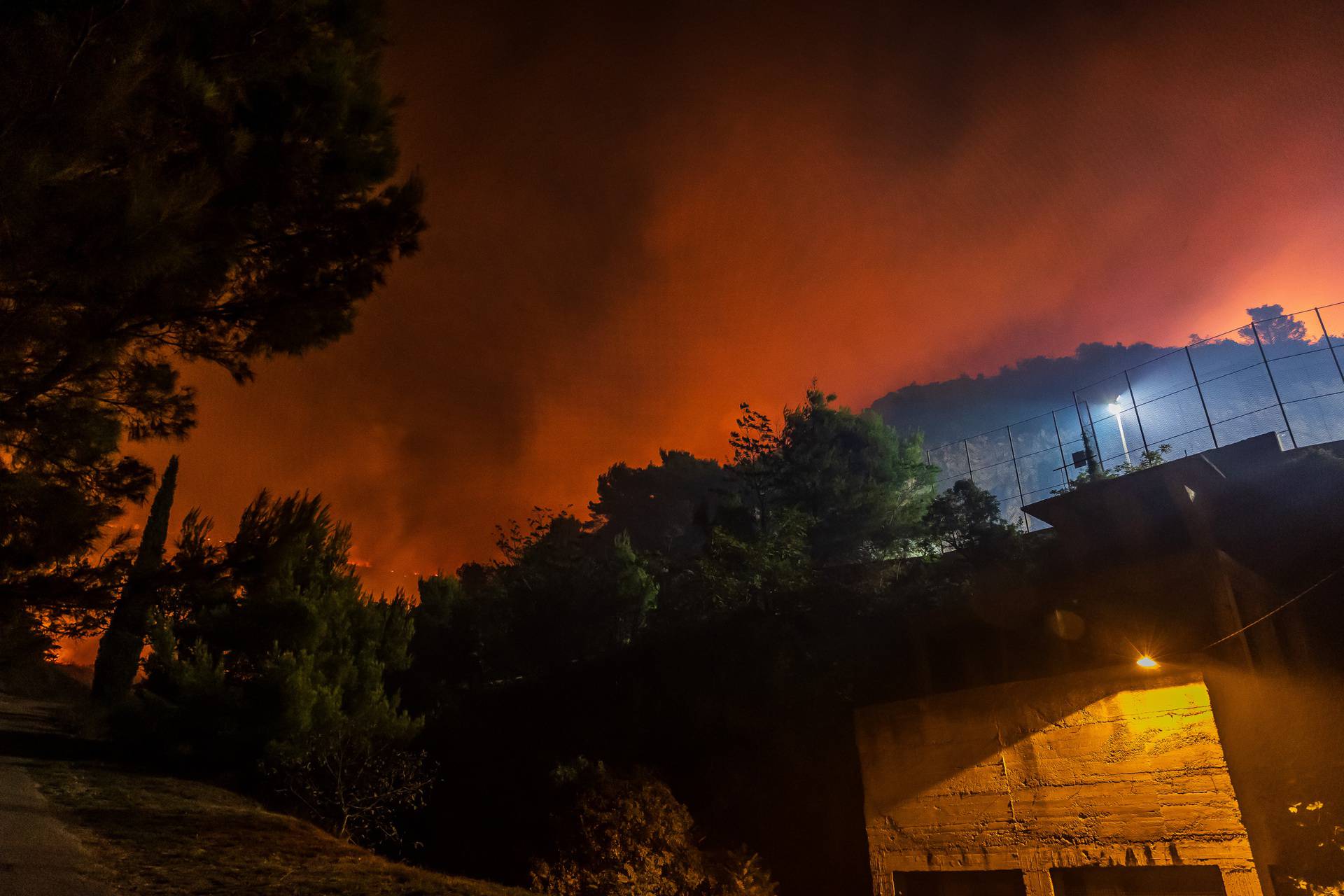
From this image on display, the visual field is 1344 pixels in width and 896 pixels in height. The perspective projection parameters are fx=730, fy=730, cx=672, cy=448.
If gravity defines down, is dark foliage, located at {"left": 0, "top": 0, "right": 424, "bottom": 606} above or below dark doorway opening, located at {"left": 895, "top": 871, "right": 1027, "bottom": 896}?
above

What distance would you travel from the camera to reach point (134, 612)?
6059mm

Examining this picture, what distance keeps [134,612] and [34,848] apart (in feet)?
11.2

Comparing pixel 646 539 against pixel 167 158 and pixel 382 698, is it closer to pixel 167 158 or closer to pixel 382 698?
pixel 382 698

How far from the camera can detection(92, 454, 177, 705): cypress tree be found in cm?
582

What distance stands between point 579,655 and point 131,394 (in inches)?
732

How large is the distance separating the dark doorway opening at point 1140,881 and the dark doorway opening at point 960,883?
24.4 inches

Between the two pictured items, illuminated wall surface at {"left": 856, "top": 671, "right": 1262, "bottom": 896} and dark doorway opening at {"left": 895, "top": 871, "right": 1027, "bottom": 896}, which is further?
dark doorway opening at {"left": 895, "top": 871, "right": 1027, "bottom": 896}

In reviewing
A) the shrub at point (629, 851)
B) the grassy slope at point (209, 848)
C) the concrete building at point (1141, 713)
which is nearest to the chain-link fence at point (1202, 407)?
the concrete building at point (1141, 713)

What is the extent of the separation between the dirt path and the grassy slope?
19cm

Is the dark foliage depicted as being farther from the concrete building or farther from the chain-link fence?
the chain-link fence

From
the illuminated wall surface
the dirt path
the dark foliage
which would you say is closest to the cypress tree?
the dark foliage

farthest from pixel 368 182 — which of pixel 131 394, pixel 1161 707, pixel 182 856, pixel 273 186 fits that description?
pixel 1161 707

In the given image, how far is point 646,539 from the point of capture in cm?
4597

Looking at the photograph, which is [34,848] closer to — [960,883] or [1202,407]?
[960,883]
